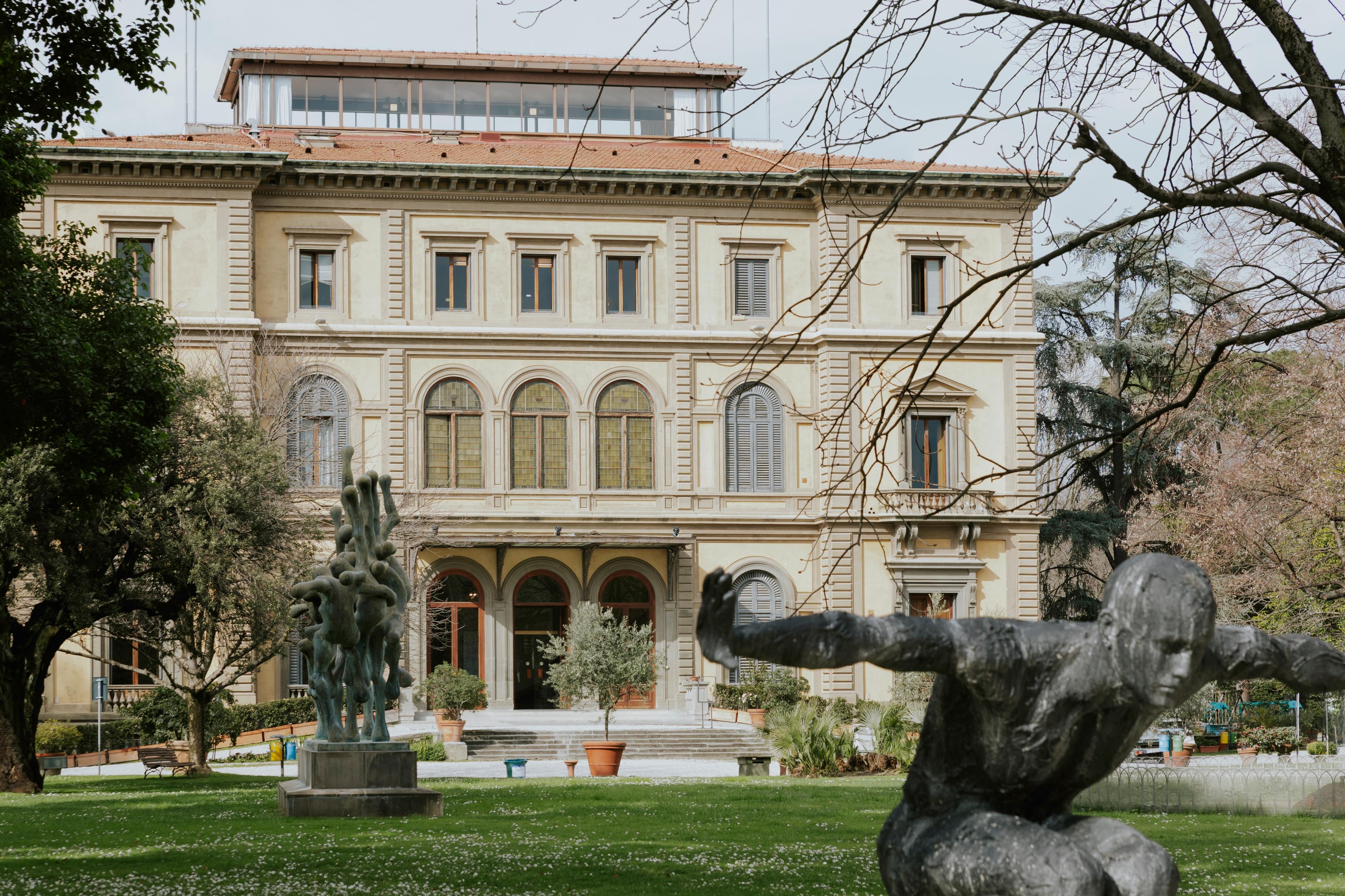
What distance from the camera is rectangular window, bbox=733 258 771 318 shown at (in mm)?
38938

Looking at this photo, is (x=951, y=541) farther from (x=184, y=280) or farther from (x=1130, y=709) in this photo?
(x=1130, y=709)

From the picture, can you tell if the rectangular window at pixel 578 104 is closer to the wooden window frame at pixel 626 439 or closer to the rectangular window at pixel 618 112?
the rectangular window at pixel 618 112

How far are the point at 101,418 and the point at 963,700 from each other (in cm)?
1246

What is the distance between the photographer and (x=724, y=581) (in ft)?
10.4

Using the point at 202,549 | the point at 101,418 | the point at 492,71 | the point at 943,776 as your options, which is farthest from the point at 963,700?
the point at 492,71

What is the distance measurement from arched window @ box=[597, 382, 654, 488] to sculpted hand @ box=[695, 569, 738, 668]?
35063 millimetres

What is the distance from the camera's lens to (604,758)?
79.3 feet

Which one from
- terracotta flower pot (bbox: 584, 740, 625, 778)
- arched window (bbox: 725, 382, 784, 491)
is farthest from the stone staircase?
arched window (bbox: 725, 382, 784, 491)

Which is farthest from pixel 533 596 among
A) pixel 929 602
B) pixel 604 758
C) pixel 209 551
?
pixel 209 551

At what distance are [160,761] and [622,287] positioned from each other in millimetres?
17798

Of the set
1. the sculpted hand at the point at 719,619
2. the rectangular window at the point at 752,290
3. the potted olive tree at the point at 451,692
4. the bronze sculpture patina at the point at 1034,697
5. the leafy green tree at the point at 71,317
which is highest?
the rectangular window at the point at 752,290

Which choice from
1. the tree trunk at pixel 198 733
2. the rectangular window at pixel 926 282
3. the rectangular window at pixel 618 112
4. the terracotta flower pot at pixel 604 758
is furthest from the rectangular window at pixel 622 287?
the tree trunk at pixel 198 733

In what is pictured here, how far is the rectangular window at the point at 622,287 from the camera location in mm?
38938

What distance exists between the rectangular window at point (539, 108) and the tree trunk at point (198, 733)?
23.9 metres
